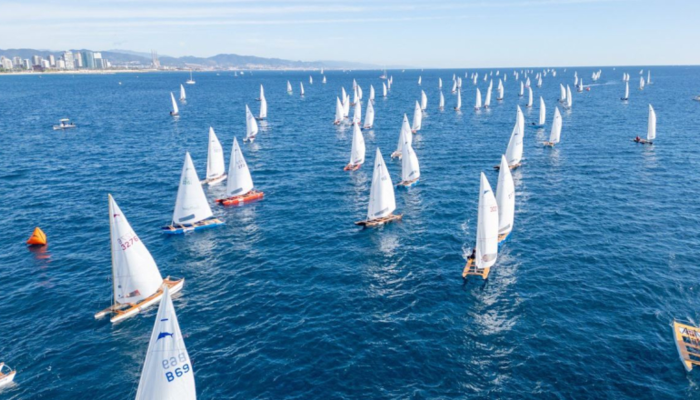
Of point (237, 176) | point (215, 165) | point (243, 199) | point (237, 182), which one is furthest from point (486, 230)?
point (215, 165)

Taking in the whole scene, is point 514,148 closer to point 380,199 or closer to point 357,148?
point 357,148

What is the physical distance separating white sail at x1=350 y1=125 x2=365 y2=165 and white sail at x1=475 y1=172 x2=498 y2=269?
4561cm

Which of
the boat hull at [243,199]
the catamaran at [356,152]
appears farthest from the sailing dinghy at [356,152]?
the boat hull at [243,199]

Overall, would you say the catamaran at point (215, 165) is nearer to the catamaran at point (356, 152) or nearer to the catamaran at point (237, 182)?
the catamaran at point (237, 182)

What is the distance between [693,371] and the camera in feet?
115

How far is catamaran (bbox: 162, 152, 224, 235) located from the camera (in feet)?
205

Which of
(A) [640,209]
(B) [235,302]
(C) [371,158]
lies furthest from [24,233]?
(A) [640,209]

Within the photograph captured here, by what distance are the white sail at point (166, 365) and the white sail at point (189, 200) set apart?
37127mm

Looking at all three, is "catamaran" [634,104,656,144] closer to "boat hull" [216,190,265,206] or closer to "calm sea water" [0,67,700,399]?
"calm sea water" [0,67,700,399]

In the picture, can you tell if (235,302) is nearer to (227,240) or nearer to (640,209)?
(227,240)

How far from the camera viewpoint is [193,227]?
63969 mm

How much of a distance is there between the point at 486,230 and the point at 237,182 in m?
41.6

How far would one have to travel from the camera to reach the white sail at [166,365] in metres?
27.0

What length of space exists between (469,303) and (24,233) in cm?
5916
